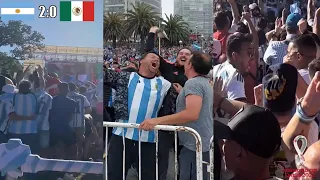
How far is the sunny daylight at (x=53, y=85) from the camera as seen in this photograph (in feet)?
10.1

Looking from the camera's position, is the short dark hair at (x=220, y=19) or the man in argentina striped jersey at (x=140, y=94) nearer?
the short dark hair at (x=220, y=19)

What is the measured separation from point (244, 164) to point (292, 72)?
67 cm

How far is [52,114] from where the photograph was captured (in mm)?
3139

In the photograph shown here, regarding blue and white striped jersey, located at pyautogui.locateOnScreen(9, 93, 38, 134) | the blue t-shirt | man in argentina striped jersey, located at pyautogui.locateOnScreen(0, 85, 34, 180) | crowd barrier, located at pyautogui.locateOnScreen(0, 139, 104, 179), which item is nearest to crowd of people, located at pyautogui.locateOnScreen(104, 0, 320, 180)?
the blue t-shirt

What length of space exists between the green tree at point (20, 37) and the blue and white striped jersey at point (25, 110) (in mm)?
272

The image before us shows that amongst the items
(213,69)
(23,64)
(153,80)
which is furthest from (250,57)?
(23,64)

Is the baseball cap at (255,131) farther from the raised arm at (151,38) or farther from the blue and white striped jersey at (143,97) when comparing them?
the raised arm at (151,38)

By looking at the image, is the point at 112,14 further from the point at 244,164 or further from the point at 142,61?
the point at 244,164

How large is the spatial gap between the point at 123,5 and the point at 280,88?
1.16m

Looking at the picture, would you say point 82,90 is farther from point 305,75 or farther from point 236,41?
point 305,75

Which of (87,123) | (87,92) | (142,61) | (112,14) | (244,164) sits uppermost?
(112,14)

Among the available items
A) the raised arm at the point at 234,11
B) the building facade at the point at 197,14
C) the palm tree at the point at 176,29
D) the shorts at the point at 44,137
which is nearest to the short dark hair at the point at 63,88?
the shorts at the point at 44,137

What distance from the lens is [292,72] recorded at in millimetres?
2924

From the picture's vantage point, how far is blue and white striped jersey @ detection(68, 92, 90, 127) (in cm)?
312
